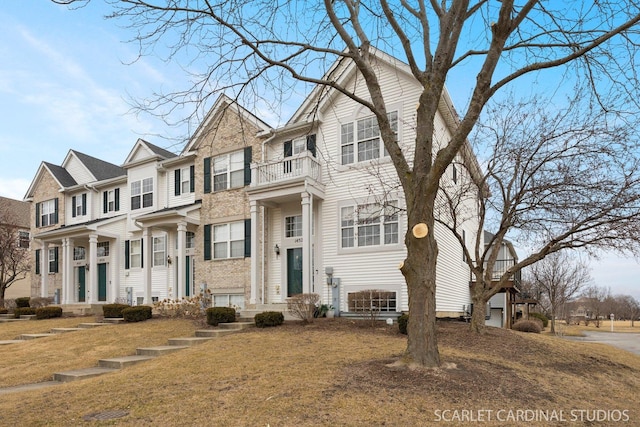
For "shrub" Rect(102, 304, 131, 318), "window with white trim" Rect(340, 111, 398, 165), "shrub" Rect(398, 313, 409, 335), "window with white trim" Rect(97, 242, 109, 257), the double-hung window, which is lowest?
"shrub" Rect(102, 304, 131, 318)

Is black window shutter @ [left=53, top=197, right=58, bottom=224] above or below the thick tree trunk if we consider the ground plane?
above

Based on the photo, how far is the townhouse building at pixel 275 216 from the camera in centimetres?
1561

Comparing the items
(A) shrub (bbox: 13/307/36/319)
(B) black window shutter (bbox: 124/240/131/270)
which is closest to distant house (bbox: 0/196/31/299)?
(A) shrub (bbox: 13/307/36/319)

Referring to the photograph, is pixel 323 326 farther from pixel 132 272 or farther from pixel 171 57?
pixel 132 272

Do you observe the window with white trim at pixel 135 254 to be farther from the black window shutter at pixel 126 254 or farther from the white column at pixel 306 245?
the white column at pixel 306 245

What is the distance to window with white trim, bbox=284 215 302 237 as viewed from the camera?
17.5m

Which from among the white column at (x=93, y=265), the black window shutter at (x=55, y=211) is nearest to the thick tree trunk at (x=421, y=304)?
the white column at (x=93, y=265)

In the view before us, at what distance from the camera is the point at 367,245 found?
52.1 ft

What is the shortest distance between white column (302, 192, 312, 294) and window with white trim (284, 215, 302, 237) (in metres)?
1.75

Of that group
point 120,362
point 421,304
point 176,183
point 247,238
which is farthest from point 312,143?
point 421,304

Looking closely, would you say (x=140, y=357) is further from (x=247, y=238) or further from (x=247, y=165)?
(x=247, y=165)

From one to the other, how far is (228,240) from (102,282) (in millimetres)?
10193

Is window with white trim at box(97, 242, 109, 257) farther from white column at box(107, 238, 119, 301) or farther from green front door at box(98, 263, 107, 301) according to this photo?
white column at box(107, 238, 119, 301)

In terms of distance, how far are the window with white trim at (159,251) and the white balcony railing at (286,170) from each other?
23.6ft
